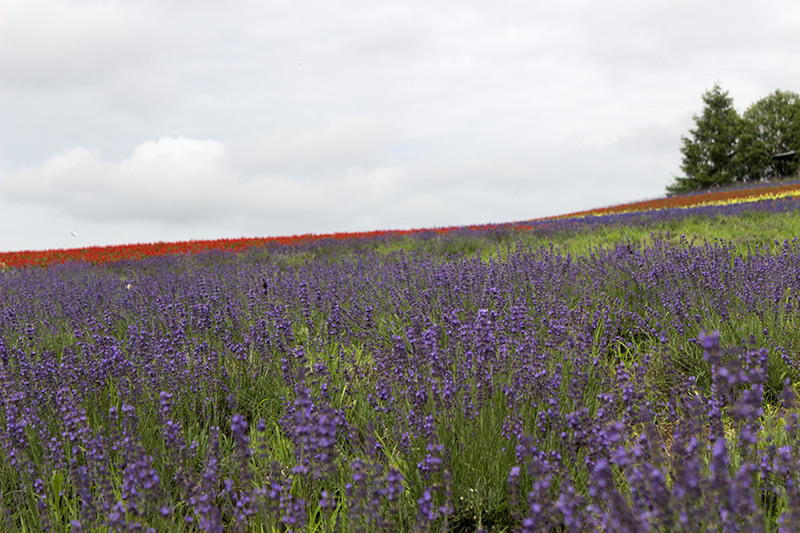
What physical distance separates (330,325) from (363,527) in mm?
2223

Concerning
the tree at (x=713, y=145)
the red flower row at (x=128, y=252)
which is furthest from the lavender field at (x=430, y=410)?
the tree at (x=713, y=145)

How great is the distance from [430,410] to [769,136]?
4779 centimetres

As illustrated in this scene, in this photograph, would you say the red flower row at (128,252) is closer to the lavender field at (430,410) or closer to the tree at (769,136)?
the lavender field at (430,410)

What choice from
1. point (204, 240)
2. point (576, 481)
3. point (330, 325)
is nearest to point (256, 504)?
point (576, 481)

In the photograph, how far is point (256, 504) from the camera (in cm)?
183

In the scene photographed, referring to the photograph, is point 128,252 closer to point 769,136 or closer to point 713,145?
point 713,145

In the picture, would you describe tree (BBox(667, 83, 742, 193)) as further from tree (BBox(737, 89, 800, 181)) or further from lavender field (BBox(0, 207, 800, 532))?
lavender field (BBox(0, 207, 800, 532))

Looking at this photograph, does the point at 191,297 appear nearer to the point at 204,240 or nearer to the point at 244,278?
the point at 244,278

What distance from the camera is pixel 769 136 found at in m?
39.6

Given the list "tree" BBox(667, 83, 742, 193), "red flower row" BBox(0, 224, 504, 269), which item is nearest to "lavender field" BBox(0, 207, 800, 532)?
"red flower row" BBox(0, 224, 504, 269)

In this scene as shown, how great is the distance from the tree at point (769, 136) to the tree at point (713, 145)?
2.54 ft

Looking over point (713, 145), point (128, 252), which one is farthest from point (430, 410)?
point (713, 145)

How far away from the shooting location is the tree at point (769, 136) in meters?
34.0

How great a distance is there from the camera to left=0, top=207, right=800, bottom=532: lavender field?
5.46ft
